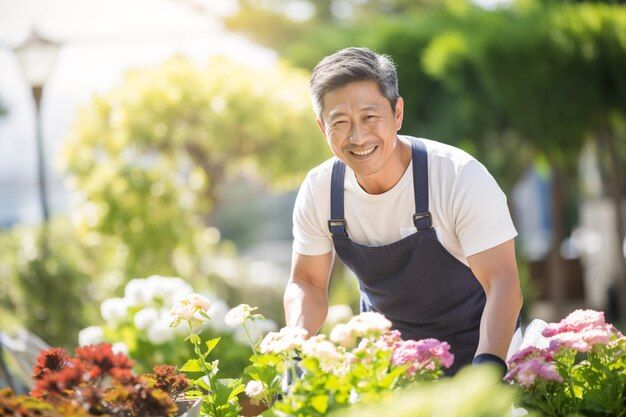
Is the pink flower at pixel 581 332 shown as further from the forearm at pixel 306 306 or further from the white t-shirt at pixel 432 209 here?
the forearm at pixel 306 306

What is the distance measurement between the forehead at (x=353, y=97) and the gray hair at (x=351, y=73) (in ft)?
0.04

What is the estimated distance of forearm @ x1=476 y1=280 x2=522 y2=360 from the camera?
2.21m

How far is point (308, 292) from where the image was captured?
272cm

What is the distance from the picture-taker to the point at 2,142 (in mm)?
26719

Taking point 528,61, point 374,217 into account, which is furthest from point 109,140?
point 374,217

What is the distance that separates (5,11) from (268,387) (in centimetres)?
1508

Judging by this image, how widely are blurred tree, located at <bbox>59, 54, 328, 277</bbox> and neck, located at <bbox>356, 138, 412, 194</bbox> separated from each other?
6.56 metres

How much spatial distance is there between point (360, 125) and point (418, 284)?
609 millimetres

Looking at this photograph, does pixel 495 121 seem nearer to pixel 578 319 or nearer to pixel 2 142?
pixel 578 319

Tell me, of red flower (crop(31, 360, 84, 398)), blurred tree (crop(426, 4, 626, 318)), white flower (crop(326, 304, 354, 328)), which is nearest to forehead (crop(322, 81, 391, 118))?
red flower (crop(31, 360, 84, 398))

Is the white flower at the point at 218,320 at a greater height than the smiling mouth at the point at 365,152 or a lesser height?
lesser

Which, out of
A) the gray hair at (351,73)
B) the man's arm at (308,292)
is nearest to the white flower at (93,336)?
the man's arm at (308,292)

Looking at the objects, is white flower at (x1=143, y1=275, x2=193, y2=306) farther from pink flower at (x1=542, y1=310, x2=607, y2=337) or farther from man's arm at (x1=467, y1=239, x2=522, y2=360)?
pink flower at (x1=542, y1=310, x2=607, y2=337)

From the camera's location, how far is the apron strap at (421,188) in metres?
2.59
